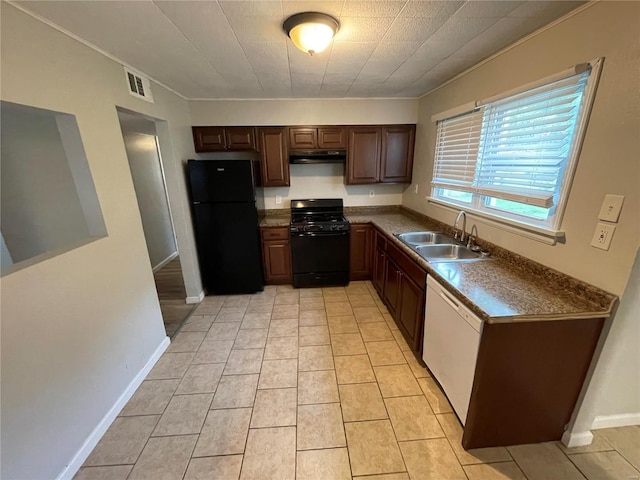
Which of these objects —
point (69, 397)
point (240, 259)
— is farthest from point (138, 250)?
point (240, 259)

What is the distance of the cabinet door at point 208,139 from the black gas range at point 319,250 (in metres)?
1.29

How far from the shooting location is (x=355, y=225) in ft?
11.0

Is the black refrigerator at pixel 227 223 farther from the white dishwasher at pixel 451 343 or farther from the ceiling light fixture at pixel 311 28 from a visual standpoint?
the white dishwasher at pixel 451 343

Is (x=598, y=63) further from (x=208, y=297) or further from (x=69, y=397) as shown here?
(x=208, y=297)

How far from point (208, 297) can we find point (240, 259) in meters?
0.66

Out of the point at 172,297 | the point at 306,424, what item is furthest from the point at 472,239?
the point at 172,297

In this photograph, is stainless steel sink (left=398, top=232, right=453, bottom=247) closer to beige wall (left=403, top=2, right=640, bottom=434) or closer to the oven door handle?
the oven door handle

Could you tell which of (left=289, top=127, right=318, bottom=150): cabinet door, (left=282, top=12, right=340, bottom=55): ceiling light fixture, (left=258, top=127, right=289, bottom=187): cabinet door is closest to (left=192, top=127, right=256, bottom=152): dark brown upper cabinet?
(left=258, top=127, right=289, bottom=187): cabinet door

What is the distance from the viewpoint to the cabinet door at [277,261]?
3330 millimetres

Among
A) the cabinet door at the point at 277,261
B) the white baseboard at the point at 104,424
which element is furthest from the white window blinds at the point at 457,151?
the white baseboard at the point at 104,424

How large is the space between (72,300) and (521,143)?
298 centimetres

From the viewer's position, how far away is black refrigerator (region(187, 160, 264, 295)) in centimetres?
288

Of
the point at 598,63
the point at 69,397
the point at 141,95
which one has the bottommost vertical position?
the point at 69,397

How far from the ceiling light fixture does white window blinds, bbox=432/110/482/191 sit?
58.3 inches
